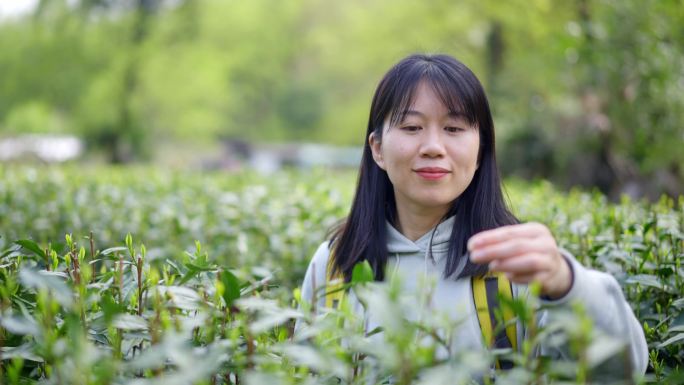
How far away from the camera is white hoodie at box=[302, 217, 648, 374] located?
116 centimetres

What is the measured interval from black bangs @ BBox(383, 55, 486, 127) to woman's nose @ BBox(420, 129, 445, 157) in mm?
78

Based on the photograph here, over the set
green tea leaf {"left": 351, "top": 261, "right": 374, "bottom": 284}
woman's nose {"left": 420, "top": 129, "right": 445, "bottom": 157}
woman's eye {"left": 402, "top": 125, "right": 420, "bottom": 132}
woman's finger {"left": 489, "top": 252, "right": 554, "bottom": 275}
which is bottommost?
green tea leaf {"left": 351, "top": 261, "right": 374, "bottom": 284}

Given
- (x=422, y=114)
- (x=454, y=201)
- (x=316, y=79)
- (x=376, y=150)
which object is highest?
(x=316, y=79)

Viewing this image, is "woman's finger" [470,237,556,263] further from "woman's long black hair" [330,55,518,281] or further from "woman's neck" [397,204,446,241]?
"woman's neck" [397,204,446,241]

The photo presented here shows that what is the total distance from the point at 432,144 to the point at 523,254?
0.72 metres

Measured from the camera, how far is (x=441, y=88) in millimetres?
1819

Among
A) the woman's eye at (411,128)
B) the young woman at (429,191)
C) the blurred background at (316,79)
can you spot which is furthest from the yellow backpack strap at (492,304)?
the blurred background at (316,79)

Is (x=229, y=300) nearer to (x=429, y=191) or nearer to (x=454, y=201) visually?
(x=429, y=191)

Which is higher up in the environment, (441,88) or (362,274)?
(441,88)

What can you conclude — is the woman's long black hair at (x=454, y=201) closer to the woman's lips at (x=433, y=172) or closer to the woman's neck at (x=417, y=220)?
the woman's neck at (x=417, y=220)

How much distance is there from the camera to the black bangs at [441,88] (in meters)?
1.82

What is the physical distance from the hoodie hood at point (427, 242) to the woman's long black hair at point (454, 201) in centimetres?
2

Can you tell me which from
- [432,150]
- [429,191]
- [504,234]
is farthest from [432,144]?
[504,234]

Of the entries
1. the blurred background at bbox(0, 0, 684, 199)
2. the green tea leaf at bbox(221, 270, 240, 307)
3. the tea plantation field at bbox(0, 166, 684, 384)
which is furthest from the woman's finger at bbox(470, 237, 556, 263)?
the blurred background at bbox(0, 0, 684, 199)
